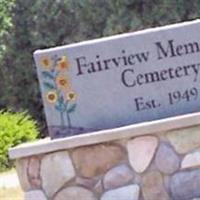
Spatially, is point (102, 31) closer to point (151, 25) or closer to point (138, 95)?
point (151, 25)

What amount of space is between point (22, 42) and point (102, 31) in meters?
1.76

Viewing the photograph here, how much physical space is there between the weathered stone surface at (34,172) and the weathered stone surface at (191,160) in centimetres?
103

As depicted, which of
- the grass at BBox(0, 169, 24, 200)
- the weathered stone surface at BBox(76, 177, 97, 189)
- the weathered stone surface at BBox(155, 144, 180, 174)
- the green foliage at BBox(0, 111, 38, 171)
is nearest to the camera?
the weathered stone surface at BBox(155, 144, 180, 174)

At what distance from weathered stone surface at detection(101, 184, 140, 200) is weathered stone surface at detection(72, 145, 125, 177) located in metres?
0.16

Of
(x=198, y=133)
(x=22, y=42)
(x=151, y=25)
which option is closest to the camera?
(x=198, y=133)

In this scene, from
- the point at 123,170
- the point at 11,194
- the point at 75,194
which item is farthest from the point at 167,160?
the point at 11,194

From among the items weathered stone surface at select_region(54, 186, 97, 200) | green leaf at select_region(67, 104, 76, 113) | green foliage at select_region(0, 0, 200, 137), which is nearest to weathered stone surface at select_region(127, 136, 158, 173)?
weathered stone surface at select_region(54, 186, 97, 200)

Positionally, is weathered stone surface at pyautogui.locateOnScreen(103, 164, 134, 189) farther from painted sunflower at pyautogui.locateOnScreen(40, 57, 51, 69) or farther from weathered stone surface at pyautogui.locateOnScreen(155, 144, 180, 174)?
painted sunflower at pyautogui.locateOnScreen(40, 57, 51, 69)

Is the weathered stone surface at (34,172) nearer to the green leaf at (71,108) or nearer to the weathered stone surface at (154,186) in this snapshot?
the green leaf at (71,108)

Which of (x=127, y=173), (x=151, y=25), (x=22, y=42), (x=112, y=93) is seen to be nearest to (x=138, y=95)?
(x=112, y=93)

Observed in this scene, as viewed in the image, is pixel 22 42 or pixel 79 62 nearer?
pixel 79 62

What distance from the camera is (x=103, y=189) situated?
6.59 metres

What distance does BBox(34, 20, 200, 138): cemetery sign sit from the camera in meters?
6.78

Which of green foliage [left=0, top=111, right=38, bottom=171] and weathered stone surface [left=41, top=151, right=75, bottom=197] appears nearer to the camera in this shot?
weathered stone surface [left=41, top=151, right=75, bottom=197]
